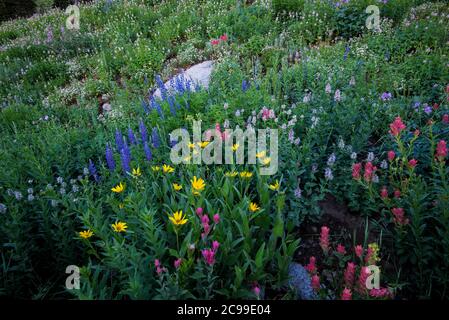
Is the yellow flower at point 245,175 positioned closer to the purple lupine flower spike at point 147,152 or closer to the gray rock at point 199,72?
the purple lupine flower spike at point 147,152

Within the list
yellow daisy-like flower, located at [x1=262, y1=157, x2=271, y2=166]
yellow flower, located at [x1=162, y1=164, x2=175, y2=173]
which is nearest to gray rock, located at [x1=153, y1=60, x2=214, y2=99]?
yellow flower, located at [x1=162, y1=164, x2=175, y2=173]

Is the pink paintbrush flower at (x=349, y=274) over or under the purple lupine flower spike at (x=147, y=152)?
under

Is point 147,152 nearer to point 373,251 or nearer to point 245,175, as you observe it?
point 245,175

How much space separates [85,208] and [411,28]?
531 cm

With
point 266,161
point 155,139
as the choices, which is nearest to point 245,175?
point 266,161

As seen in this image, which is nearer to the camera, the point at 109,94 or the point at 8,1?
the point at 109,94

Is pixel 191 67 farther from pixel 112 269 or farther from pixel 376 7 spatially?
pixel 112 269

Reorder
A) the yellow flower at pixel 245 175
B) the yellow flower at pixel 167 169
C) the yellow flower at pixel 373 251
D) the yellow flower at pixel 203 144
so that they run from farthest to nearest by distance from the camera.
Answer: the yellow flower at pixel 203 144 → the yellow flower at pixel 167 169 → the yellow flower at pixel 245 175 → the yellow flower at pixel 373 251

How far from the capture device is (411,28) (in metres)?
5.80

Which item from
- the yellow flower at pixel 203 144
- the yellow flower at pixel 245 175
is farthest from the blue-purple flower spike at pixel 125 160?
the yellow flower at pixel 245 175

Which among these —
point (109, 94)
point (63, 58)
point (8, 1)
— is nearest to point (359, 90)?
point (109, 94)

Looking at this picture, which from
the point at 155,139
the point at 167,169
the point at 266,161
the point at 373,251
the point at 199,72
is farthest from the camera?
the point at 199,72

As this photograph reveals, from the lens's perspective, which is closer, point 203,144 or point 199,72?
point 203,144

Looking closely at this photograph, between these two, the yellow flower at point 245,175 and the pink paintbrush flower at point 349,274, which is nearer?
the pink paintbrush flower at point 349,274
